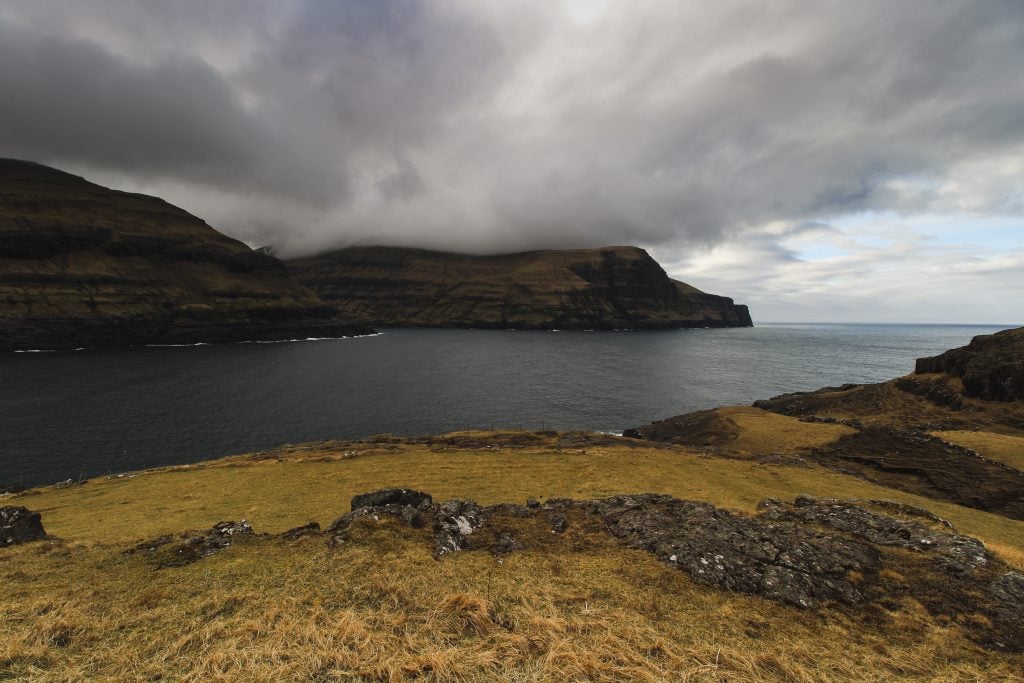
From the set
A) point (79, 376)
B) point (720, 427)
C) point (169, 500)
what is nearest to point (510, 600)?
point (169, 500)

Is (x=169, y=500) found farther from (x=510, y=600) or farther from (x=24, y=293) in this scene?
(x=24, y=293)

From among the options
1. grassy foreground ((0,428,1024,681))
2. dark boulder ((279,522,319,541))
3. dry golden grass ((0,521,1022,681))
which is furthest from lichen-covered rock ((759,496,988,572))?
dark boulder ((279,522,319,541))

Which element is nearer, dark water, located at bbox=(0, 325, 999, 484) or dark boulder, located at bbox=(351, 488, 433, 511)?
dark boulder, located at bbox=(351, 488, 433, 511)

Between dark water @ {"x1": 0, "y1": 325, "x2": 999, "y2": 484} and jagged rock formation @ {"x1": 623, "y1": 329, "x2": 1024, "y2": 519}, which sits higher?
jagged rock formation @ {"x1": 623, "y1": 329, "x2": 1024, "y2": 519}

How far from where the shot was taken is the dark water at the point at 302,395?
58.9 m

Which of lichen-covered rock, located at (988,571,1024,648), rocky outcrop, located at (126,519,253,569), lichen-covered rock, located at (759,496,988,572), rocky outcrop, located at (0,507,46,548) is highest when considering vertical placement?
lichen-covered rock, located at (988,571,1024,648)

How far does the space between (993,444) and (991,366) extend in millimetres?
26334

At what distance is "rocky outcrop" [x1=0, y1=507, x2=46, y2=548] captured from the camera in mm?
17469

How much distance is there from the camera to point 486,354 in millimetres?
181625

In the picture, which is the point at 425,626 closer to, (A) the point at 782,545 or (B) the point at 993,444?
(A) the point at 782,545

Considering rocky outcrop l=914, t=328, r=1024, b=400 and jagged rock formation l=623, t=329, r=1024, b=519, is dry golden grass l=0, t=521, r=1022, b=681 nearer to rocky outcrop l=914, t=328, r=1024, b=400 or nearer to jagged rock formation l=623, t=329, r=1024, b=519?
jagged rock formation l=623, t=329, r=1024, b=519

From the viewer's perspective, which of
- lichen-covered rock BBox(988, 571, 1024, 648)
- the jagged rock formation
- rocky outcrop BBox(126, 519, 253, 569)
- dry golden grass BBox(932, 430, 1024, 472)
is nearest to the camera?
lichen-covered rock BBox(988, 571, 1024, 648)

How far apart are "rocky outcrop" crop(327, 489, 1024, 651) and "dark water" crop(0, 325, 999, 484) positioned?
5209 centimetres

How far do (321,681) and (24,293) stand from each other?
9916 inches
